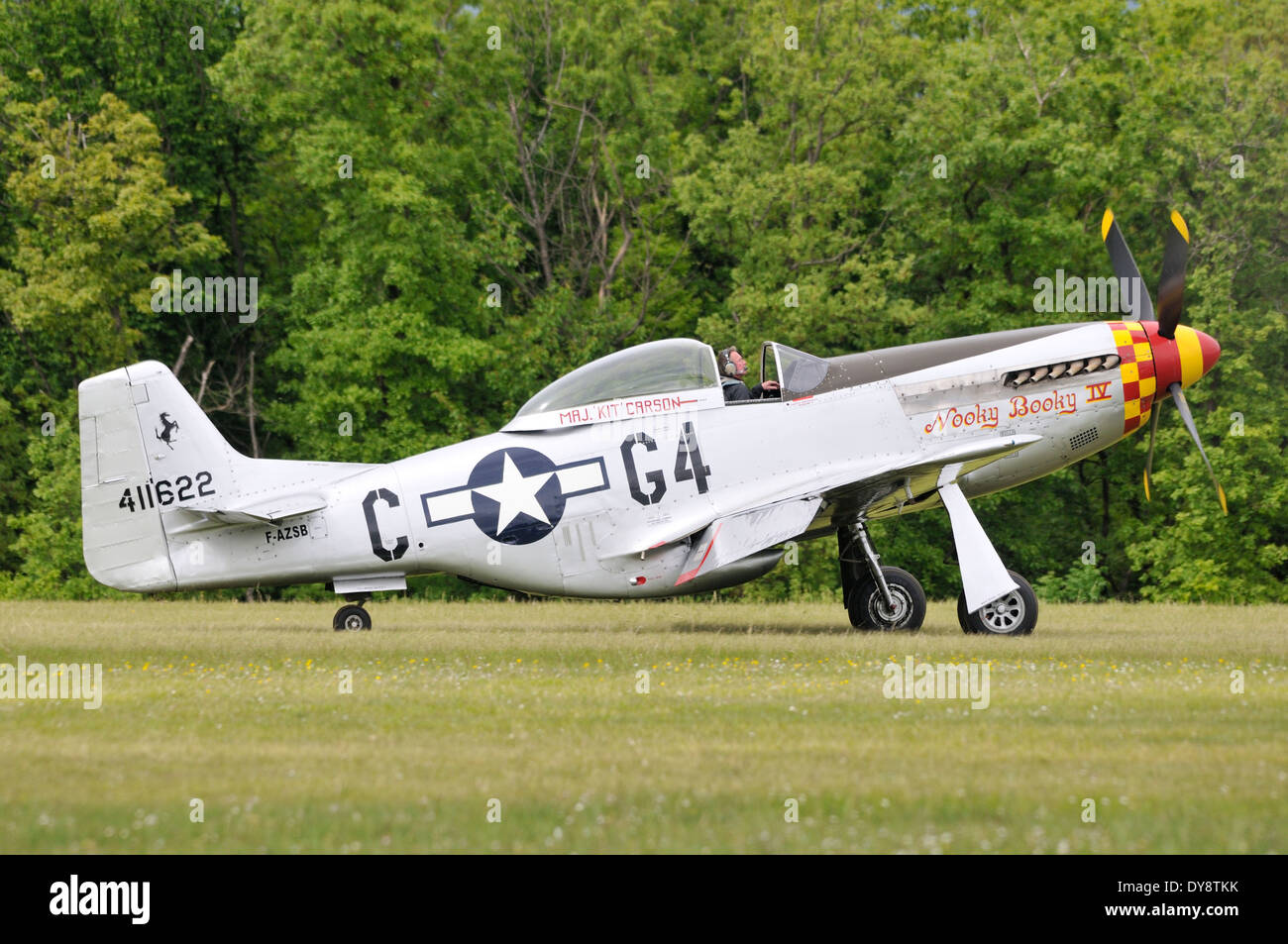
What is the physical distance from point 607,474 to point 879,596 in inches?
133

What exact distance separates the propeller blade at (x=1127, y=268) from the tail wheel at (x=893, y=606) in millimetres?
4285

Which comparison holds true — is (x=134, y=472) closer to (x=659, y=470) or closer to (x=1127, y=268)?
(x=659, y=470)

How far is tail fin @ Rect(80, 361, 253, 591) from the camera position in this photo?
15.3 metres

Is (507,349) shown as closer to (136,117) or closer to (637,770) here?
(136,117)

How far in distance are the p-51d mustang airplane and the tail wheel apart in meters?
0.26

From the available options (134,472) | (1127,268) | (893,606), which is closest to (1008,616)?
(893,606)

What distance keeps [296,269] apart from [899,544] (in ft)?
63.1

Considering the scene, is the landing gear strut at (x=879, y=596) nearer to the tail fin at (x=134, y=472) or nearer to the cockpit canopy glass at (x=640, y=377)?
the cockpit canopy glass at (x=640, y=377)

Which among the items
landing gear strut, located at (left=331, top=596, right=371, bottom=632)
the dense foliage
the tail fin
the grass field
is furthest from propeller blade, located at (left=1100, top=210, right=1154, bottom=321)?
the dense foliage

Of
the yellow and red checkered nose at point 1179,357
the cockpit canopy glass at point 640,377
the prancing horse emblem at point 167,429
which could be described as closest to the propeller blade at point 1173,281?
the yellow and red checkered nose at point 1179,357

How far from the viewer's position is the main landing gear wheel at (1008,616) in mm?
15078

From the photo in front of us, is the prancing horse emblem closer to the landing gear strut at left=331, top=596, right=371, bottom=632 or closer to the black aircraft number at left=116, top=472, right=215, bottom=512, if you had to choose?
the black aircraft number at left=116, top=472, right=215, bottom=512

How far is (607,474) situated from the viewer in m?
15.4

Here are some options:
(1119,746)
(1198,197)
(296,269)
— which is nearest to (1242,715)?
(1119,746)
